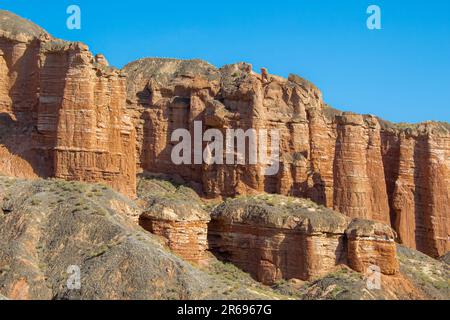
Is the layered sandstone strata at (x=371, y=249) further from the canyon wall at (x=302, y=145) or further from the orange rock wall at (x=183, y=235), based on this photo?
the orange rock wall at (x=183, y=235)

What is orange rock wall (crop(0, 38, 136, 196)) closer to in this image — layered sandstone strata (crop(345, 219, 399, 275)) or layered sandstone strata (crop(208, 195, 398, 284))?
layered sandstone strata (crop(208, 195, 398, 284))

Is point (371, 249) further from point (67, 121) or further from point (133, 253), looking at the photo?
point (67, 121)

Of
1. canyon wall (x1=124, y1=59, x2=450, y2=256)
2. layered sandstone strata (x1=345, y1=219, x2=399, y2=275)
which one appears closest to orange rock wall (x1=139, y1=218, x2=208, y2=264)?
canyon wall (x1=124, y1=59, x2=450, y2=256)

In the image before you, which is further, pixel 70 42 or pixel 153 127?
pixel 153 127

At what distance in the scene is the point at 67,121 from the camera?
181ft

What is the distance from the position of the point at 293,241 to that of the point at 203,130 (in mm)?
12361

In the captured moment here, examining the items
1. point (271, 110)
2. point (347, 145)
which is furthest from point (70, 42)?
point (347, 145)

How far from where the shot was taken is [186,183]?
207 feet

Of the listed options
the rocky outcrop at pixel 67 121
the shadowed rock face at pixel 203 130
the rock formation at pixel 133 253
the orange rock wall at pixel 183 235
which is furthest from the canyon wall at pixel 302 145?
the orange rock wall at pixel 183 235

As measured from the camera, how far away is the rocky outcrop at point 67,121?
181 feet

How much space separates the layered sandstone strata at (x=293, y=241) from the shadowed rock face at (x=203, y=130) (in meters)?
4.89

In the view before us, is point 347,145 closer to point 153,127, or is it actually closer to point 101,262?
point 153,127

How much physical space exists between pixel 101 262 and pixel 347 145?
28349 mm

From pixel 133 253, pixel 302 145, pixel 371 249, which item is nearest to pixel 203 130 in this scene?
pixel 302 145
